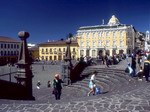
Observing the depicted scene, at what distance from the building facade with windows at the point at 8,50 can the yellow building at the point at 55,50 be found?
11.4 metres

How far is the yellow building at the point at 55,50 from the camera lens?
82.7m

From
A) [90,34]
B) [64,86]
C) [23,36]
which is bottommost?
[64,86]

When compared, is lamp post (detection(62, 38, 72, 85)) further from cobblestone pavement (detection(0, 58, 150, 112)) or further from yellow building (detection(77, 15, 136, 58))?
yellow building (detection(77, 15, 136, 58))

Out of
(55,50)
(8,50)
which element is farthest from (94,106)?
(55,50)

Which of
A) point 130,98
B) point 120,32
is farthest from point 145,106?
point 120,32

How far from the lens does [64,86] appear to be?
18859mm

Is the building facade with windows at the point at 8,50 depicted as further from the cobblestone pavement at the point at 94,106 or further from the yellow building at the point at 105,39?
the cobblestone pavement at the point at 94,106

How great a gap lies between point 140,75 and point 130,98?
537 cm

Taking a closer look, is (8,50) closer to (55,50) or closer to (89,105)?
(55,50)

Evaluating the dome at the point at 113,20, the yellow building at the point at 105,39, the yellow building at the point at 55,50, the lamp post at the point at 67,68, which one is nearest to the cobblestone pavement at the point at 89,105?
the lamp post at the point at 67,68

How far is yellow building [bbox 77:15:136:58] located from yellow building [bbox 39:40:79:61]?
2.22 m

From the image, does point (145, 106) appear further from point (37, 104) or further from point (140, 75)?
point (140, 75)

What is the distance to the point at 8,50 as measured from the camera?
74.0 meters

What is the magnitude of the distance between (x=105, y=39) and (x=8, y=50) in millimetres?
32946
